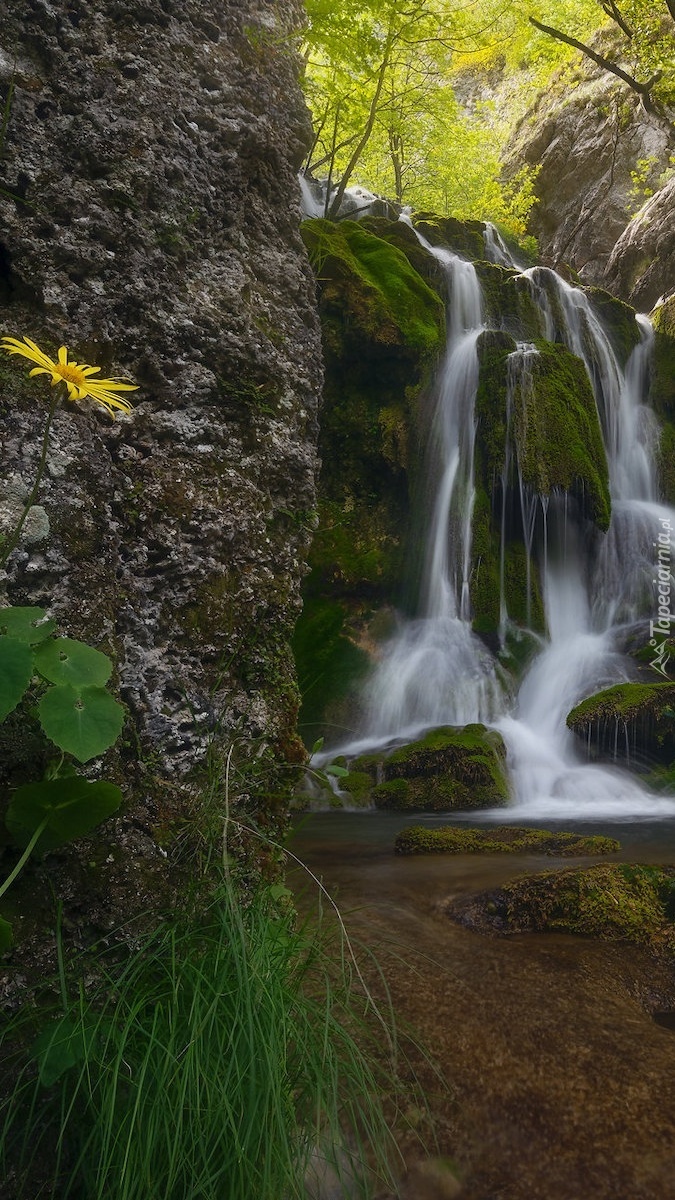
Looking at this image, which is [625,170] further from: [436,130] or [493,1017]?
[493,1017]

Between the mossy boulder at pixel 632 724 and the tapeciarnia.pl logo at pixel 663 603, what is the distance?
1.17m

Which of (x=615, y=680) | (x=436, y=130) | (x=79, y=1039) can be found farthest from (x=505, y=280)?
(x=79, y=1039)

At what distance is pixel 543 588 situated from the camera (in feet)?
34.7

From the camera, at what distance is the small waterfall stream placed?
25.9 ft

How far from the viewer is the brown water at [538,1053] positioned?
1.58m

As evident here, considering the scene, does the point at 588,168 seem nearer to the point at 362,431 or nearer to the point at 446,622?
the point at 362,431

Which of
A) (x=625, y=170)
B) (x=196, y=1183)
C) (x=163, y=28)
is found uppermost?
(x=625, y=170)

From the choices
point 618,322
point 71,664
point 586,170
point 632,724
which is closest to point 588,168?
point 586,170

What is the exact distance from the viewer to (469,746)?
7277 mm

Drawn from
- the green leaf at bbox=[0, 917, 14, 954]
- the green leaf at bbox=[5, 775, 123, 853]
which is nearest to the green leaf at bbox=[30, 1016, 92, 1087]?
the green leaf at bbox=[0, 917, 14, 954]

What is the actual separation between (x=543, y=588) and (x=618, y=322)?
6721mm

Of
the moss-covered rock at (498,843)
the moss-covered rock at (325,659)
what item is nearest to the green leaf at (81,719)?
the moss-covered rock at (498,843)

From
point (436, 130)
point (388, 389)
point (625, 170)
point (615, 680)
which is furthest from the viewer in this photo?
point (625, 170)

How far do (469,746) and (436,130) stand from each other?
51.6ft
